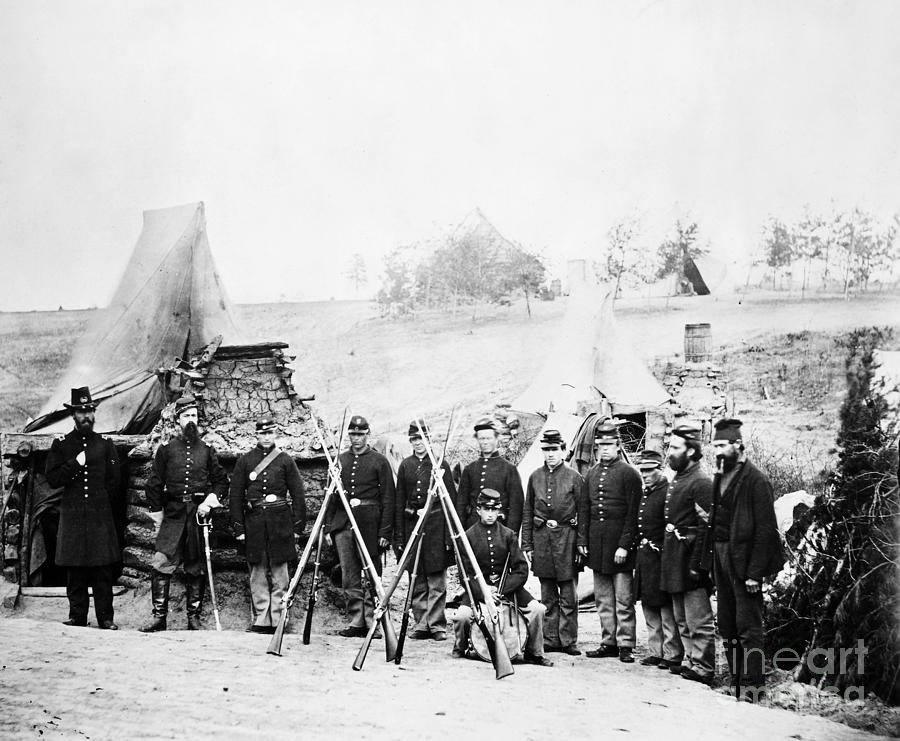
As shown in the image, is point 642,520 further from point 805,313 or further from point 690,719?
point 805,313

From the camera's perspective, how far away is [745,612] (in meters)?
4.50

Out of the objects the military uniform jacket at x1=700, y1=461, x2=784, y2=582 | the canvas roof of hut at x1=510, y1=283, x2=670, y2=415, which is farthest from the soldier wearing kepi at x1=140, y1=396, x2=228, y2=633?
the military uniform jacket at x1=700, y1=461, x2=784, y2=582

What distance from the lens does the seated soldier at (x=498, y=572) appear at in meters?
4.98

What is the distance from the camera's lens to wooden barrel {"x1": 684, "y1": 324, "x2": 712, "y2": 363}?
765 centimetres

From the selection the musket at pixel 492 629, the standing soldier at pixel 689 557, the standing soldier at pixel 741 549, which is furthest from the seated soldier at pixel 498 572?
the standing soldier at pixel 741 549

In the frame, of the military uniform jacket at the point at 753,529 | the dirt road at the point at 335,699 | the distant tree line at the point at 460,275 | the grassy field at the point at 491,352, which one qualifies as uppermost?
the distant tree line at the point at 460,275

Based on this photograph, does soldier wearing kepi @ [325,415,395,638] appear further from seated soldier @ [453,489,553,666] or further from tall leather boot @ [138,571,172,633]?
tall leather boot @ [138,571,172,633]

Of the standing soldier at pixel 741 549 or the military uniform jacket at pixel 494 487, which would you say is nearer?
the standing soldier at pixel 741 549

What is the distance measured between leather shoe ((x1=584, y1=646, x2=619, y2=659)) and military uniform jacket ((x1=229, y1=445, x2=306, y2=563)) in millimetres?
2063

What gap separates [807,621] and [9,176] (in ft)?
19.5

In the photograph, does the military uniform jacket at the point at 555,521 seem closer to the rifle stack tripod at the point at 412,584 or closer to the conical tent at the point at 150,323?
the rifle stack tripod at the point at 412,584

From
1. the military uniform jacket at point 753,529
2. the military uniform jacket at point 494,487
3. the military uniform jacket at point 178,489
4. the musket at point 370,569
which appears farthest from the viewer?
the military uniform jacket at point 178,489

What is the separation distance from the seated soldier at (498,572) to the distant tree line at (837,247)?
3.59 meters

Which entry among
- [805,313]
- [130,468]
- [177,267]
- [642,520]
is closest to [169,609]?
[130,468]
